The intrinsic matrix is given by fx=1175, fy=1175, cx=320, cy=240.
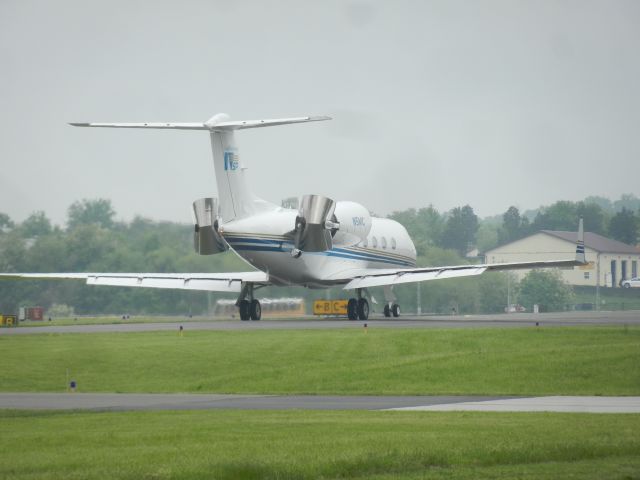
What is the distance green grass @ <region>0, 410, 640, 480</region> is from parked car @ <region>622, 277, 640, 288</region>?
7742 cm

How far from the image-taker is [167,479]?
16844mm

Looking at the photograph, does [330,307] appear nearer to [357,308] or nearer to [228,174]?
[357,308]

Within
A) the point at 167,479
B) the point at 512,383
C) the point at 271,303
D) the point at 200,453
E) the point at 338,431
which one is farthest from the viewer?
the point at 271,303

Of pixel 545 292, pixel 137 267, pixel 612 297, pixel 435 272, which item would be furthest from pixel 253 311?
pixel 612 297

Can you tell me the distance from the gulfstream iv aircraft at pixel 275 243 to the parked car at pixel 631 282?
127ft

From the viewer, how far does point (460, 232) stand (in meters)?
109

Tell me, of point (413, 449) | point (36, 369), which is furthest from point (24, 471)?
point (36, 369)

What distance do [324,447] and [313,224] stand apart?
37422 mm

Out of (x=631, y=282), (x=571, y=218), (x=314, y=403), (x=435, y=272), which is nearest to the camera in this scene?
(x=314, y=403)

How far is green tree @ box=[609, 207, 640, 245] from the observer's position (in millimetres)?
106375

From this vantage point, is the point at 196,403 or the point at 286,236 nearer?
the point at 196,403

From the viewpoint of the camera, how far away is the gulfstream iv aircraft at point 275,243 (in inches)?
2217

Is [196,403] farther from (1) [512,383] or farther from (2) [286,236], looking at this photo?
(2) [286,236]

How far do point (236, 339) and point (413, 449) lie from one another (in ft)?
83.3
